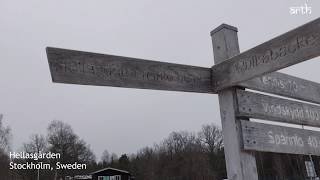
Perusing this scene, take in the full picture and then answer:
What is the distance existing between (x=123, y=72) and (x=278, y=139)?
142 cm

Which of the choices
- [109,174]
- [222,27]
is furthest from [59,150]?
[222,27]

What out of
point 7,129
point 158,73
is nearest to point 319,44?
point 158,73

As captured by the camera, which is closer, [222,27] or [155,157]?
[222,27]

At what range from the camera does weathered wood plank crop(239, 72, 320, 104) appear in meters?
3.40

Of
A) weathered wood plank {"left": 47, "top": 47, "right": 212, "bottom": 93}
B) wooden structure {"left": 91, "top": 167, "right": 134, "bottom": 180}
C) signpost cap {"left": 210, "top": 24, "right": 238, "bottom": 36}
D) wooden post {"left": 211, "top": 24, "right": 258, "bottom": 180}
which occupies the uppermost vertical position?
wooden structure {"left": 91, "top": 167, "right": 134, "bottom": 180}

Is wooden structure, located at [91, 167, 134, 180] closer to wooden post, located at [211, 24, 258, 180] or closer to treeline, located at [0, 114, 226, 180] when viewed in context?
treeline, located at [0, 114, 226, 180]

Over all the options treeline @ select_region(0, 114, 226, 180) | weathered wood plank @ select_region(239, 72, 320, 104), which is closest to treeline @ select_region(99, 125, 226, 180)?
treeline @ select_region(0, 114, 226, 180)

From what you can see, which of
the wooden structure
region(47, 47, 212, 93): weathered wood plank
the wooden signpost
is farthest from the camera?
the wooden structure

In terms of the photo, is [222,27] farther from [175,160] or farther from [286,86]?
[175,160]

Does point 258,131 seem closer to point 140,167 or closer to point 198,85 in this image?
point 198,85

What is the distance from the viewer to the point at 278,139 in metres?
3.29

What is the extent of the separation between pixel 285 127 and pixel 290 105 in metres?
0.25

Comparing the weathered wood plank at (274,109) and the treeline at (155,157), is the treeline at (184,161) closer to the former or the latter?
the treeline at (155,157)

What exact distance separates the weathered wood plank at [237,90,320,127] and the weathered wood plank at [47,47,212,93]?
336 mm
